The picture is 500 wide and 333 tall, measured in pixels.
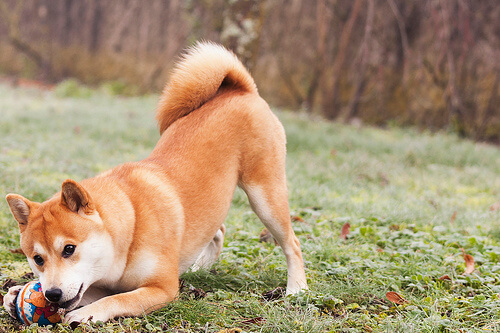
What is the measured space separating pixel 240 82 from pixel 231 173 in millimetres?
708

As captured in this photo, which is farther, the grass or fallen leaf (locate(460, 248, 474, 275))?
fallen leaf (locate(460, 248, 474, 275))

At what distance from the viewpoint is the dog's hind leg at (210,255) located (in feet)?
11.4

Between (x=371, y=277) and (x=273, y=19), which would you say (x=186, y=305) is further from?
(x=273, y=19)

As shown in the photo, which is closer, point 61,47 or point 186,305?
point 186,305

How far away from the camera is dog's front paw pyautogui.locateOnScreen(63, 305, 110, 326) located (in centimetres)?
252

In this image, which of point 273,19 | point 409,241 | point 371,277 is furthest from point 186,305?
point 273,19

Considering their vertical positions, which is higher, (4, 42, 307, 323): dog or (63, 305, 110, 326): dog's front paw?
(4, 42, 307, 323): dog

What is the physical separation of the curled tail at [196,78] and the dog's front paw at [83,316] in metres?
1.46

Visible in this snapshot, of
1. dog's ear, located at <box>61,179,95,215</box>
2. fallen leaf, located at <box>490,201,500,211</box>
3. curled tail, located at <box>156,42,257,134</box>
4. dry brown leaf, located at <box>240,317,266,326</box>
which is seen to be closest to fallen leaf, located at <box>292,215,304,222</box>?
curled tail, located at <box>156,42,257,134</box>

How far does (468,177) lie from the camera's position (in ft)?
21.5

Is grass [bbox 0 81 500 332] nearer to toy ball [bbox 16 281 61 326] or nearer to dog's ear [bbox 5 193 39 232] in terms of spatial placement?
toy ball [bbox 16 281 61 326]

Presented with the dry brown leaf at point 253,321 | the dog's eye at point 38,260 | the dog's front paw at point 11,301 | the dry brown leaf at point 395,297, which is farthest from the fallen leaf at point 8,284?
the dry brown leaf at point 395,297

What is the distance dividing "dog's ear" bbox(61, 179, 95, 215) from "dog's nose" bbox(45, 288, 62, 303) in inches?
15.5

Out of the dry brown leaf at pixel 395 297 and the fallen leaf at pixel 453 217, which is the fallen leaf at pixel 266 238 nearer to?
the dry brown leaf at pixel 395 297
